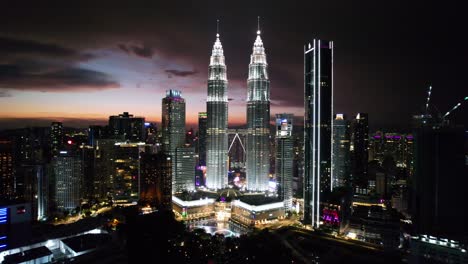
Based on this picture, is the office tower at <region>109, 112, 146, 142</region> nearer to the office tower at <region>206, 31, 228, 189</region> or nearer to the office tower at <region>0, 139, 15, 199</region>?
the office tower at <region>206, 31, 228, 189</region>

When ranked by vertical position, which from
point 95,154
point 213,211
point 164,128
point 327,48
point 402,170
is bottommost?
point 213,211

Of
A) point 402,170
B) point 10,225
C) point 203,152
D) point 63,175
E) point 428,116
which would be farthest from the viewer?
point 203,152

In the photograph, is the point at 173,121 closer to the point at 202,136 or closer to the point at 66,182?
the point at 202,136

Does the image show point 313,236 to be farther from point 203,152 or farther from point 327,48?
point 203,152

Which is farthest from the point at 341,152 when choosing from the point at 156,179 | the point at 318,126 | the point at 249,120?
the point at 156,179

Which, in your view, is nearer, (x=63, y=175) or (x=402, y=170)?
(x=63, y=175)

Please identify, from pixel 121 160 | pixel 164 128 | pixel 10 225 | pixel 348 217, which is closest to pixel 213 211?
pixel 121 160
